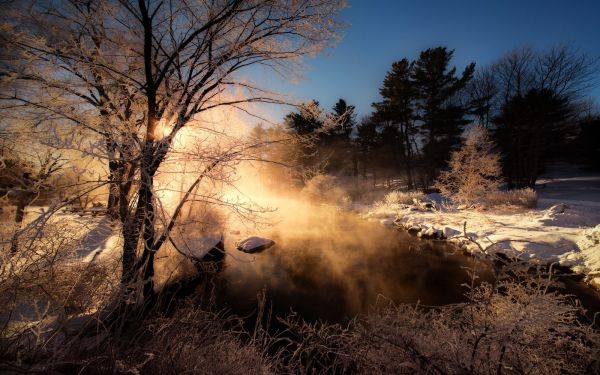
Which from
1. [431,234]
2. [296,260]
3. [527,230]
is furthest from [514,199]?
[296,260]

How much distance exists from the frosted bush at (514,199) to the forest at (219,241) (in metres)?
0.12

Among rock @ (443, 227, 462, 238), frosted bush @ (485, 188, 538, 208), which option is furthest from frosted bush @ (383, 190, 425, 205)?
rock @ (443, 227, 462, 238)

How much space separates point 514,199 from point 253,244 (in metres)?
15.2

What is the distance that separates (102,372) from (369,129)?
34.4 meters

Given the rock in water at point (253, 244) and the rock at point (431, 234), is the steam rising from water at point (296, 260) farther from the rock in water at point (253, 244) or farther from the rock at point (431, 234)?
the rock at point (431, 234)

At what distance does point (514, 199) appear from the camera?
14750 mm

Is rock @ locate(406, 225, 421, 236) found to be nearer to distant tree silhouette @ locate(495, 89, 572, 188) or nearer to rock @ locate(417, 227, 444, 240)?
rock @ locate(417, 227, 444, 240)

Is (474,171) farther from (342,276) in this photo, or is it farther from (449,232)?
(342,276)

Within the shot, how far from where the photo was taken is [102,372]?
163 centimetres

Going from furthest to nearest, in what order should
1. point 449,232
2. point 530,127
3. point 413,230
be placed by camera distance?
point 530,127 < point 413,230 < point 449,232

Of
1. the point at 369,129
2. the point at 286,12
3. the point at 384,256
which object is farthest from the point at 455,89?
the point at 286,12

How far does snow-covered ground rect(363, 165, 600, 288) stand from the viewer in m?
7.70

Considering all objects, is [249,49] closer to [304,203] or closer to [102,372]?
[102,372]

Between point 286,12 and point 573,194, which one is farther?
point 573,194
